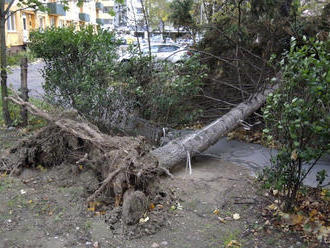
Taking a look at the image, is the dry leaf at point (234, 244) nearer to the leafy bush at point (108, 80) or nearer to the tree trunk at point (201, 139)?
the tree trunk at point (201, 139)

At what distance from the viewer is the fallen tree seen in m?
3.99

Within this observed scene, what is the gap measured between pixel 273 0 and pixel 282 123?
4318 millimetres

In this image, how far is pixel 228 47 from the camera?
8609mm

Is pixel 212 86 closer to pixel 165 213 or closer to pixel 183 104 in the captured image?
pixel 183 104

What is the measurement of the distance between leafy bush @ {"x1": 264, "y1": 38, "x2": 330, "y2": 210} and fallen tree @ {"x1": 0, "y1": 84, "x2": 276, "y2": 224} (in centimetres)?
133

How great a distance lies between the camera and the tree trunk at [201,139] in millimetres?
5141

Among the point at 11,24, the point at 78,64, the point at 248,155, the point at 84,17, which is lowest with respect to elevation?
the point at 248,155

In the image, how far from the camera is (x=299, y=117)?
3.26 m

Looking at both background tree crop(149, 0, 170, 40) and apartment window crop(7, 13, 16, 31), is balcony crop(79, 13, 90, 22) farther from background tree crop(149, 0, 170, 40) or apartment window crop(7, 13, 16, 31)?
background tree crop(149, 0, 170, 40)

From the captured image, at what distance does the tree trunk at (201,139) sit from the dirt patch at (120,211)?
0.30 meters

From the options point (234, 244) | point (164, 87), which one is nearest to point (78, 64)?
point (164, 87)

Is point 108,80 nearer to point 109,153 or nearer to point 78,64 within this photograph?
point 78,64

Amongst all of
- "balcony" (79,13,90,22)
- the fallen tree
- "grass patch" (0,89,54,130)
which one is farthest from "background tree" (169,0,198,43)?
"balcony" (79,13,90,22)

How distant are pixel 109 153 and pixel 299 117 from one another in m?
2.16
